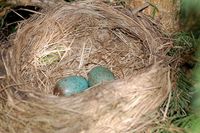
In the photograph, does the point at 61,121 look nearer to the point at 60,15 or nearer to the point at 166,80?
the point at 166,80

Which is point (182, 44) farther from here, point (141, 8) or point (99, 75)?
point (99, 75)

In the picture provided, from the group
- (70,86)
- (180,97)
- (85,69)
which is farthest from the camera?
(85,69)

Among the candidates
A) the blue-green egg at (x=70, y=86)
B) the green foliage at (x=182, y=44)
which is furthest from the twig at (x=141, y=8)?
the blue-green egg at (x=70, y=86)

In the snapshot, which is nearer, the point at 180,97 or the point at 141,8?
the point at 180,97

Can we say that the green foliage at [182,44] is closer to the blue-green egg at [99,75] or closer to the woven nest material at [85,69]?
the woven nest material at [85,69]

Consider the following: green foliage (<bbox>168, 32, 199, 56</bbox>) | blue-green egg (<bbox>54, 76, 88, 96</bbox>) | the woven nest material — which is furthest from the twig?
blue-green egg (<bbox>54, 76, 88, 96</bbox>)

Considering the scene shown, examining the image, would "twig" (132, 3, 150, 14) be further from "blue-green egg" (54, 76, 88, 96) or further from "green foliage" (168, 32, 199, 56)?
"blue-green egg" (54, 76, 88, 96)

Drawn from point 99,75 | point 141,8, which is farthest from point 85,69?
point 141,8
